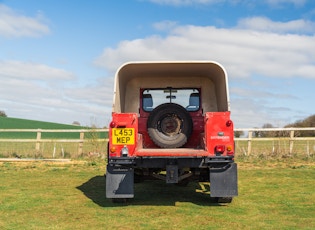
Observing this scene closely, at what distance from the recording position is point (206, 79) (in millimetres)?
9586

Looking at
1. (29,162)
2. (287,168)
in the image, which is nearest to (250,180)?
(287,168)

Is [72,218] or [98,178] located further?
[98,178]

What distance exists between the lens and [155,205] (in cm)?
754

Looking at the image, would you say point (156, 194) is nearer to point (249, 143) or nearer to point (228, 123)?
point (228, 123)

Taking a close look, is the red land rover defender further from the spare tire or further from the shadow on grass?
the shadow on grass

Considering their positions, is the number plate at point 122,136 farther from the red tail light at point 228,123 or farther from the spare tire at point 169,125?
the red tail light at point 228,123

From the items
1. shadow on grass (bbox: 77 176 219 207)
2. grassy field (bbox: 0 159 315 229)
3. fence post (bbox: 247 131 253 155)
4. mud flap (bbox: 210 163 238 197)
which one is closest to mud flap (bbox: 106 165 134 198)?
grassy field (bbox: 0 159 315 229)

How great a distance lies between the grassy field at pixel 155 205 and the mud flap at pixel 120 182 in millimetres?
275

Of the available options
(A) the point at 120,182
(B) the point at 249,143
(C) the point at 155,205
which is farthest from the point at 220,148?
(B) the point at 249,143

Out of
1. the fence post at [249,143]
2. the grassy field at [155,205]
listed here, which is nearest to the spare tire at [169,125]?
the grassy field at [155,205]

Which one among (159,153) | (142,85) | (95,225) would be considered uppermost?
(142,85)

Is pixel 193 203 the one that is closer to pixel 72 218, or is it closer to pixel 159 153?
pixel 159 153

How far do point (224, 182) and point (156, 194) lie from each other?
229 cm

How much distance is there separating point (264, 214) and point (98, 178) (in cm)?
629
